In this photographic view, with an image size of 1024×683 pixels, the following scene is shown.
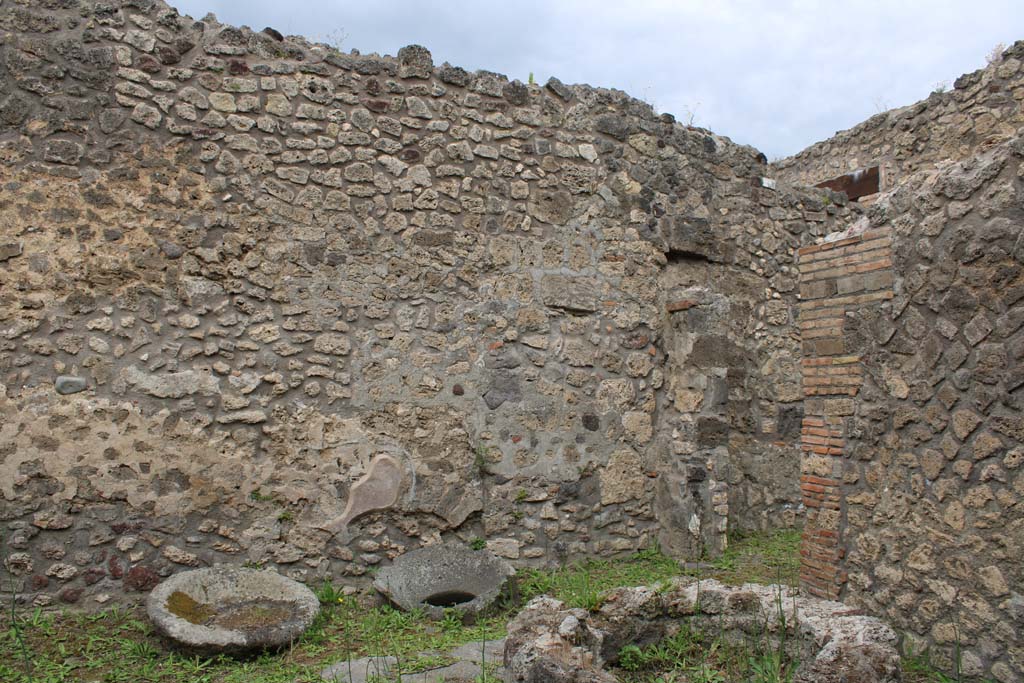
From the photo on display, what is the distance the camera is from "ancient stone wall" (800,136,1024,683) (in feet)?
10.9

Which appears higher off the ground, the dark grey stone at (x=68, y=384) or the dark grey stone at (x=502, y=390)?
the dark grey stone at (x=502, y=390)

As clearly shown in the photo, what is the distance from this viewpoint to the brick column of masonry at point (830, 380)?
13.4ft

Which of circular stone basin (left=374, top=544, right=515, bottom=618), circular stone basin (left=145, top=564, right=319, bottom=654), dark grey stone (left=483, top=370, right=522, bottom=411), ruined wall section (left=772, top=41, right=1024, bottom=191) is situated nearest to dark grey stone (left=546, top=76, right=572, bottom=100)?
dark grey stone (left=483, top=370, right=522, bottom=411)

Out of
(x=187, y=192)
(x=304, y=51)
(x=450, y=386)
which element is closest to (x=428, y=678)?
(x=450, y=386)

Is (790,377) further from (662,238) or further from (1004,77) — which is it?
(1004,77)

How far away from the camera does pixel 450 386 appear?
5.42 m

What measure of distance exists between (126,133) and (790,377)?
18.3 ft

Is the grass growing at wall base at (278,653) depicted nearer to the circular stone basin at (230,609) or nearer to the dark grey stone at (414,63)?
the circular stone basin at (230,609)

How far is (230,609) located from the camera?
4312mm

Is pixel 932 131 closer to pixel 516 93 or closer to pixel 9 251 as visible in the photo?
pixel 516 93

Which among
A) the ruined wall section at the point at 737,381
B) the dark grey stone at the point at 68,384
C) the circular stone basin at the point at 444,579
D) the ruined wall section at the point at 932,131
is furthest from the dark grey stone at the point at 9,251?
the ruined wall section at the point at 932,131

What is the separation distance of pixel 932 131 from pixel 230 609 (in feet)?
26.4

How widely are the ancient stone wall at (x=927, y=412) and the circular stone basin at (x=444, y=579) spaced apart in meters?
1.93

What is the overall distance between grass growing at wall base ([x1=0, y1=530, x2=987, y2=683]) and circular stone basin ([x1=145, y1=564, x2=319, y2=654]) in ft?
0.33
